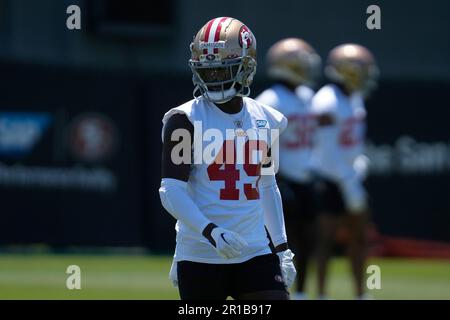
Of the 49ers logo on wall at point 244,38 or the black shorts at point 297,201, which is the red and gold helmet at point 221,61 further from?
the black shorts at point 297,201

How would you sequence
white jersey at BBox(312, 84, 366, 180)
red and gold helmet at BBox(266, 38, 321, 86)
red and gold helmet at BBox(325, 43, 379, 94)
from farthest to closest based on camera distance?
red and gold helmet at BBox(325, 43, 379, 94), white jersey at BBox(312, 84, 366, 180), red and gold helmet at BBox(266, 38, 321, 86)

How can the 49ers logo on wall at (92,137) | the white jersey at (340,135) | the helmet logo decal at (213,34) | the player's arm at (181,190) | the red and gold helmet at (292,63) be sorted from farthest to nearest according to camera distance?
the 49ers logo on wall at (92,137)
the white jersey at (340,135)
the red and gold helmet at (292,63)
the helmet logo decal at (213,34)
the player's arm at (181,190)

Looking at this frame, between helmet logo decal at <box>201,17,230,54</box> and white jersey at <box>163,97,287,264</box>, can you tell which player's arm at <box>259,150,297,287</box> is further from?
helmet logo decal at <box>201,17,230,54</box>

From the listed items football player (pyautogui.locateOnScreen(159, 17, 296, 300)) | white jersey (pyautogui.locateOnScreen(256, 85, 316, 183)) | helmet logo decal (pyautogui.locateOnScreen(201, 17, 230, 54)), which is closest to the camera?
football player (pyautogui.locateOnScreen(159, 17, 296, 300))

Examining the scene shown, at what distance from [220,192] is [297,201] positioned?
5.13 meters

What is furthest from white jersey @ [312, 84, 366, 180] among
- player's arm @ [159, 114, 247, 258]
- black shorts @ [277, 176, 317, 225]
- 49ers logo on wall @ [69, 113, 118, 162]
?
player's arm @ [159, 114, 247, 258]

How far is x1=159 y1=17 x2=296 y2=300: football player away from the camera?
6676 millimetres

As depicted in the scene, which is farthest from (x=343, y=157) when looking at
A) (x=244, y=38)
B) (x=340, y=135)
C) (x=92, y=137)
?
(x=92, y=137)

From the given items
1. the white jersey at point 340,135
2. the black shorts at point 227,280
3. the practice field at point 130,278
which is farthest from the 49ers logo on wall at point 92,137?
the black shorts at point 227,280

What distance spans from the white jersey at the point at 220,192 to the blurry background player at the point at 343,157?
217 inches

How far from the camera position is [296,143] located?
12.2m

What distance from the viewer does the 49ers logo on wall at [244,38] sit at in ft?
22.7

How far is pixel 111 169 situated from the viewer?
18.0 m

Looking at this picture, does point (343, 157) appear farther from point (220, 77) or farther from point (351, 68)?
point (220, 77)
